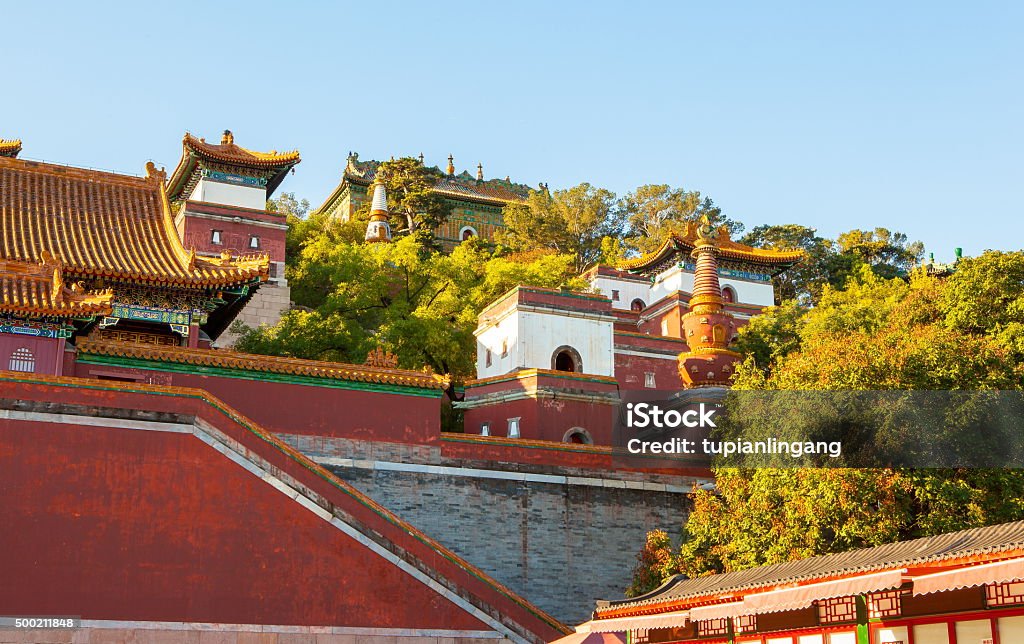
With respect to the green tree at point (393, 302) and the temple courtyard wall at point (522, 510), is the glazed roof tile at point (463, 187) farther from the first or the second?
the temple courtyard wall at point (522, 510)

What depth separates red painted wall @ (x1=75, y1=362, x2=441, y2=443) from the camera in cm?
2086

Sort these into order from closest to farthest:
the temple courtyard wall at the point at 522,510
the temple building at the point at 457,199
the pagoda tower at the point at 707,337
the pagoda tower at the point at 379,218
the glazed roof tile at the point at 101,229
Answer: the temple courtyard wall at the point at 522,510 → the glazed roof tile at the point at 101,229 → the pagoda tower at the point at 707,337 → the pagoda tower at the point at 379,218 → the temple building at the point at 457,199

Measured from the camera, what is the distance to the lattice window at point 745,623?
13.9 m

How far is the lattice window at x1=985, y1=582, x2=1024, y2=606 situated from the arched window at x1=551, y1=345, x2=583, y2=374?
17.9 meters

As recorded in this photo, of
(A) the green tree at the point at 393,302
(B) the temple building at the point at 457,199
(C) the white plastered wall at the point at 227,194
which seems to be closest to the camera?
(A) the green tree at the point at 393,302

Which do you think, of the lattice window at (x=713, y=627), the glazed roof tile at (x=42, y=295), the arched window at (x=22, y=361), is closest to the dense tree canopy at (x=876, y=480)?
the lattice window at (x=713, y=627)

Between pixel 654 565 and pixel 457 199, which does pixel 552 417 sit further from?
pixel 457 199

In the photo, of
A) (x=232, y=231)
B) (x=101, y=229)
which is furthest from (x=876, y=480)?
(x=232, y=231)

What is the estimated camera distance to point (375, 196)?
163ft

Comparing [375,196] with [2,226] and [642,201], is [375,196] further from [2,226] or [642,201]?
[2,226]

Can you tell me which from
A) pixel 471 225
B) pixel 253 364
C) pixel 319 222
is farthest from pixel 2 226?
pixel 471 225

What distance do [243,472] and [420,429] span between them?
4831 millimetres

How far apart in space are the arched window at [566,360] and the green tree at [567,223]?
2230cm

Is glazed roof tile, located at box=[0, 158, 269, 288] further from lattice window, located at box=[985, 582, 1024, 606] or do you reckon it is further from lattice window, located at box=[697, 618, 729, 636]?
lattice window, located at box=[985, 582, 1024, 606]
